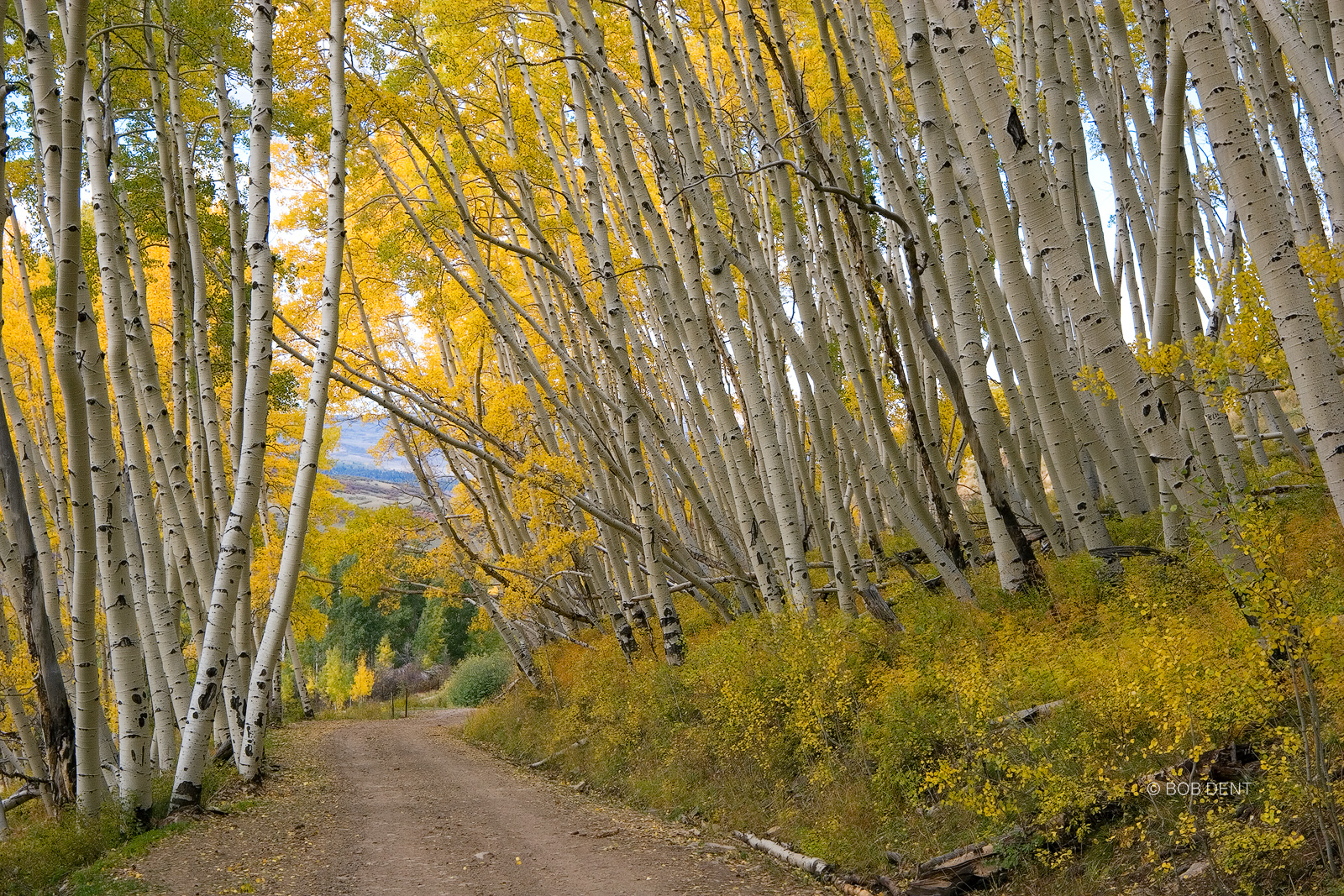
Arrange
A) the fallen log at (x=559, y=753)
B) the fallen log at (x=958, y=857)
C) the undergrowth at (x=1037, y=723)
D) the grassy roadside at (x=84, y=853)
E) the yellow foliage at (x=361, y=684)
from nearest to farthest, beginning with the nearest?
the undergrowth at (x=1037, y=723) < the fallen log at (x=958, y=857) < the grassy roadside at (x=84, y=853) < the fallen log at (x=559, y=753) < the yellow foliage at (x=361, y=684)

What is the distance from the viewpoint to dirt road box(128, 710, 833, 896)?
17.5 ft

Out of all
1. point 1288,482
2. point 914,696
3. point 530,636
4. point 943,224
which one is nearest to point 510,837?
point 914,696

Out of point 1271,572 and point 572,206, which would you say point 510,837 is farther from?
point 572,206

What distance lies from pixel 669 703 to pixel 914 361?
4.16 meters

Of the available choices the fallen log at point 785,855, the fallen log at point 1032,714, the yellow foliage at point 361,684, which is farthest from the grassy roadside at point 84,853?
the yellow foliage at point 361,684

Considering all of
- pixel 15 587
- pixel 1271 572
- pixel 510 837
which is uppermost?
pixel 15 587

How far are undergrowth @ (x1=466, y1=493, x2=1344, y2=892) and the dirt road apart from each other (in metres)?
0.60

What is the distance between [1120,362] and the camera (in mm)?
3863

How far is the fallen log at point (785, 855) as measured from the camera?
208 inches

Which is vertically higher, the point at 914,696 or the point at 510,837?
the point at 914,696

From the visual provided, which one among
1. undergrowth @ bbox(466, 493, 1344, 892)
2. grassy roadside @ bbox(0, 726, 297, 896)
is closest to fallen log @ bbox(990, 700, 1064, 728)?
undergrowth @ bbox(466, 493, 1344, 892)

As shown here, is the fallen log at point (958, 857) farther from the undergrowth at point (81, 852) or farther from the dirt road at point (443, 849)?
the undergrowth at point (81, 852)

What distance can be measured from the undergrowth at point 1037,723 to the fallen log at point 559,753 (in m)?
1.79

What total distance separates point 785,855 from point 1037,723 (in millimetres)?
1814
